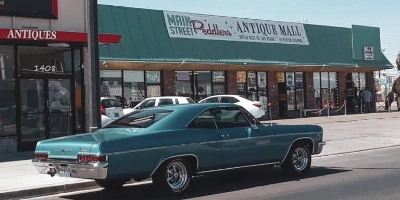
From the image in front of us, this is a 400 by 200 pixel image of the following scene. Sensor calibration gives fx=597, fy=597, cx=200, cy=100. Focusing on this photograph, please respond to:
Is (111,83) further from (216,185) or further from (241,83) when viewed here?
(216,185)

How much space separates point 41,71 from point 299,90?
827 inches

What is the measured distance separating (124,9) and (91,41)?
44.6 ft

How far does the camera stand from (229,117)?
10.7 meters

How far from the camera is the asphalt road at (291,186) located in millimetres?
9586

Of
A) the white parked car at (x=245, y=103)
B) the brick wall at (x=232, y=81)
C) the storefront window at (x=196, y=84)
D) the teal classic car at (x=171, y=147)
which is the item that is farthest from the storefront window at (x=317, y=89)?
the teal classic car at (x=171, y=147)

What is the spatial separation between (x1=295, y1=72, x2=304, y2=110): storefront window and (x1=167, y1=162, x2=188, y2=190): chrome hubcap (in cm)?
2631

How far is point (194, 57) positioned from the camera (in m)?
28.4

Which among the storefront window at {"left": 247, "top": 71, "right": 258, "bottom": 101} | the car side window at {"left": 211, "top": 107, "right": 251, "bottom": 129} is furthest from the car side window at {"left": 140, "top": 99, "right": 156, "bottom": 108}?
the car side window at {"left": 211, "top": 107, "right": 251, "bottom": 129}

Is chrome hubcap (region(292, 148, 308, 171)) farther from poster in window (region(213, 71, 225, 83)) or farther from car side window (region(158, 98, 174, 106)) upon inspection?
poster in window (region(213, 71, 225, 83))

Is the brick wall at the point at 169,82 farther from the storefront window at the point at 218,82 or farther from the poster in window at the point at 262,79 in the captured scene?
the poster in window at the point at 262,79

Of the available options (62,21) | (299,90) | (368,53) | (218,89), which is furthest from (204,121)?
(368,53)

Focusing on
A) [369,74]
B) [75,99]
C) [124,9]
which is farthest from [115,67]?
[369,74]

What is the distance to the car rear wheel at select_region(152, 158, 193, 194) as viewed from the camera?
30.9ft

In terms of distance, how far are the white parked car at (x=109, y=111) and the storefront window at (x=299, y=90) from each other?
51.8ft
